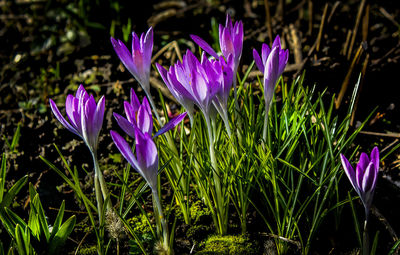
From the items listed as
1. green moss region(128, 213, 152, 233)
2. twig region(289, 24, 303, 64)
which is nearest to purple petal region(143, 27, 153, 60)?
green moss region(128, 213, 152, 233)

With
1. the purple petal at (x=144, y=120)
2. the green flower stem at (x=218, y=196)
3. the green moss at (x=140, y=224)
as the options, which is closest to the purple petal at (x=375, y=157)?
the green flower stem at (x=218, y=196)

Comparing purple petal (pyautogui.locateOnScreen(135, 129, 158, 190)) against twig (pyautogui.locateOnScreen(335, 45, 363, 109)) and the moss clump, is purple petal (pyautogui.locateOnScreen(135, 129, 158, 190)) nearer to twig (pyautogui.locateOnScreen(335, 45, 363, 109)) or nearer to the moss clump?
the moss clump

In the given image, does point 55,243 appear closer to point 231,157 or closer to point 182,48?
point 231,157

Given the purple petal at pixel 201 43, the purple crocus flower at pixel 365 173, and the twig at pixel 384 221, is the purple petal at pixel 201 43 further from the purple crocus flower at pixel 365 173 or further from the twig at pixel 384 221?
the twig at pixel 384 221

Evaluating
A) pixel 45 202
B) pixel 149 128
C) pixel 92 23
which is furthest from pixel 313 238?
pixel 92 23

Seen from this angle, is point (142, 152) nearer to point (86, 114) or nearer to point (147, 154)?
point (147, 154)
